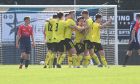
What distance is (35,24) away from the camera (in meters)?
27.4

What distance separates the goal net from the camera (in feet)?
89.5

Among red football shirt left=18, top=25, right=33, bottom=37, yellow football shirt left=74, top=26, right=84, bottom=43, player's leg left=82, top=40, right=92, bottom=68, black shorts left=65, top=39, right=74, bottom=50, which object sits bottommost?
player's leg left=82, top=40, right=92, bottom=68

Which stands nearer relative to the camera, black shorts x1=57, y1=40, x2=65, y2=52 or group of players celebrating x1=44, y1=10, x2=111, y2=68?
group of players celebrating x1=44, y1=10, x2=111, y2=68

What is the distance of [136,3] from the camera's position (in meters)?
35.2

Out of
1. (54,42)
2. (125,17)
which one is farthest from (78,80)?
(125,17)

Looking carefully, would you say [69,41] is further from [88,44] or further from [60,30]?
[88,44]

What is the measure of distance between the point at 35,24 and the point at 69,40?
6.95m

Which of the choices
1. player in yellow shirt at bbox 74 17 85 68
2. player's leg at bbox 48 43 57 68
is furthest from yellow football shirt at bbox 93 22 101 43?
player's leg at bbox 48 43 57 68

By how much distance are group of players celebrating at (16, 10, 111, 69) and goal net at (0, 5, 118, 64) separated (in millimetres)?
5734

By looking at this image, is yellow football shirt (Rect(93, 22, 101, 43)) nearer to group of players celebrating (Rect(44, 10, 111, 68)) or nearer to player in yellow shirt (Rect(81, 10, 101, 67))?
group of players celebrating (Rect(44, 10, 111, 68))

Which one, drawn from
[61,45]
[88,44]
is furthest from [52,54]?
[88,44]

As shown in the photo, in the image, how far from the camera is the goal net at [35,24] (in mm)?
27281

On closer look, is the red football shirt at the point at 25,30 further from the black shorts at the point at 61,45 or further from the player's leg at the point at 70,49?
the player's leg at the point at 70,49

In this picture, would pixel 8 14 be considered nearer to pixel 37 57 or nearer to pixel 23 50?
pixel 37 57
